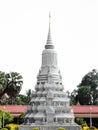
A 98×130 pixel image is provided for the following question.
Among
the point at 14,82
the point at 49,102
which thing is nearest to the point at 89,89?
the point at 14,82

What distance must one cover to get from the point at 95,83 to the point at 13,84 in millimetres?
21953

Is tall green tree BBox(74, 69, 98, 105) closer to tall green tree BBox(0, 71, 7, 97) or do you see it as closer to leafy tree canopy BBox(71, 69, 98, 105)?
leafy tree canopy BBox(71, 69, 98, 105)

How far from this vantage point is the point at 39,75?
5362 cm

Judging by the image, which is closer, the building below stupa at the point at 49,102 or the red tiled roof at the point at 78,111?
the building below stupa at the point at 49,102

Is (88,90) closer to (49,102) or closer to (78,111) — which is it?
(78,111)

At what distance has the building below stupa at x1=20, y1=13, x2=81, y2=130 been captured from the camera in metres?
49.8

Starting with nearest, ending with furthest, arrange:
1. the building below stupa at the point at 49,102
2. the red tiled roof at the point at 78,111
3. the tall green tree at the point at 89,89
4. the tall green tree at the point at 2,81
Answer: the building below stupa at the point at 49,102, the red tiled roof at the point at 78,111, the tall green tree at the point at 2,81, the tall green tree at the point at 89,89

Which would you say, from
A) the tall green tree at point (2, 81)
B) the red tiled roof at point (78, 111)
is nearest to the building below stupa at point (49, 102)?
the red tiled roof at point (78, 111)

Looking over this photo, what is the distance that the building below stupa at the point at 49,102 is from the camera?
4981 centimetres

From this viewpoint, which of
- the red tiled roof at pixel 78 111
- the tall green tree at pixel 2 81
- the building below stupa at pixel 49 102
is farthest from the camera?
the tall green tree at pixel 2 81

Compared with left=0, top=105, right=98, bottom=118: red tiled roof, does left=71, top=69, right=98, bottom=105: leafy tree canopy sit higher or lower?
higher

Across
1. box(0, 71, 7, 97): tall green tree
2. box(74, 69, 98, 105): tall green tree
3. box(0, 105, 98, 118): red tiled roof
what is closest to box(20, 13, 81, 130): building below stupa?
box(0, 105, 98, 118): red tiled roof

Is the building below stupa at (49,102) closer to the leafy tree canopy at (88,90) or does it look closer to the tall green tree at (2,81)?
the tall green tree at (2,81)

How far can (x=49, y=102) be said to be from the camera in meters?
51.1
